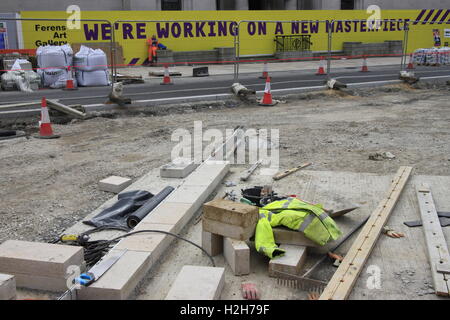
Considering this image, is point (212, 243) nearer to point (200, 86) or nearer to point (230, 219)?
point (230, 219)

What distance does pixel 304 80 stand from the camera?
734 inches

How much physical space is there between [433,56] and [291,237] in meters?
23.5

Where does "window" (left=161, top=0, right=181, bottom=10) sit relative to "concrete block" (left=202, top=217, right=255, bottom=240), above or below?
above

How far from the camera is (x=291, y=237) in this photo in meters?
4.39

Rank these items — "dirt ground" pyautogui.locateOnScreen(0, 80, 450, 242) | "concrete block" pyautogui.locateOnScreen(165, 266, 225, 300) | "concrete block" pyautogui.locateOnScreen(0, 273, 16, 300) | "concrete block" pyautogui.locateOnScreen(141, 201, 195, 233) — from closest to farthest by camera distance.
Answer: "concrete block" pyautogui.locateOnScreen(0, 273, 16, 300) → "concrete block" pyautogui.locateOnScreen(165, 266, 225, 300) → "concrete block" pyautogui.locateOnScreen(141, 201, 195, 233) → "dirt ground" pyautogui.locateOnScreen(0, 80, 450, 242)

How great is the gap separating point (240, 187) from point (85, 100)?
28.6ft

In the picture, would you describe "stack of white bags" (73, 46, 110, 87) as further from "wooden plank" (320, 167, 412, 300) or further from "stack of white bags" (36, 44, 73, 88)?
"wooden plank" (320, 167, 412, 300)

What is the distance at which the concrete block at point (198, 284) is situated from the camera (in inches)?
142

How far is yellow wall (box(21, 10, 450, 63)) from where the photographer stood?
2298 centimetres

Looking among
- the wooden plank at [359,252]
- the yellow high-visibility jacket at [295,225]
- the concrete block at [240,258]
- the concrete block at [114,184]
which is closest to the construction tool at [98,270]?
the concrete block at [240,258]

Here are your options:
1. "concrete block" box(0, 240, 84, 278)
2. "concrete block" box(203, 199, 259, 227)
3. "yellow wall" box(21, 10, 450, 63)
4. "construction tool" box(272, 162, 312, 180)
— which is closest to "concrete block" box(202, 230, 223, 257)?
"concrete block" box(203, 199, 259, 227)

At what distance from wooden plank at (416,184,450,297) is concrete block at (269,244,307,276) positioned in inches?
42.1

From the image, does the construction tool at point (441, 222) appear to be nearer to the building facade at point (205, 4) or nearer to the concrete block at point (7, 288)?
the concrete block at point (7, 288)

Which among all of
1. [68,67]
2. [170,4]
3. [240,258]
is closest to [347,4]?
[170,4]
